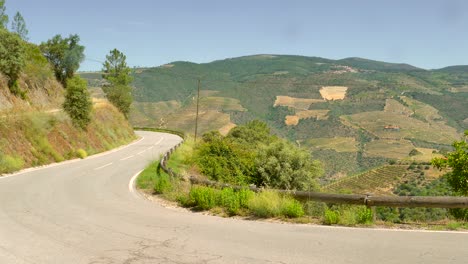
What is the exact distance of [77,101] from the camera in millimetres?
36375

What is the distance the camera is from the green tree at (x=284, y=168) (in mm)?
29750

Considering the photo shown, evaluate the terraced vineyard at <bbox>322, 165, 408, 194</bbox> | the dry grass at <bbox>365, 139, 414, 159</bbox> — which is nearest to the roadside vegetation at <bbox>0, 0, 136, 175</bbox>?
the terraced vineyard at <bbox>322, 165, 408, 194</bbox>

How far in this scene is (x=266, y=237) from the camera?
9.25 metres

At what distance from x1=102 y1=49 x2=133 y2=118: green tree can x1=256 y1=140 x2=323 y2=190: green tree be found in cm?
4244

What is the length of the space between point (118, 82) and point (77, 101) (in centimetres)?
3948

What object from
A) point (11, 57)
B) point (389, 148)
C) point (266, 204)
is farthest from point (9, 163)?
point (389, 148)

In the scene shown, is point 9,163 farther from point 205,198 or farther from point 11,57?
point 11,57

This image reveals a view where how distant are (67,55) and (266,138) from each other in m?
28.1

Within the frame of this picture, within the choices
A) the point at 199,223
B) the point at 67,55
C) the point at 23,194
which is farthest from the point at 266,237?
the point at 67,55

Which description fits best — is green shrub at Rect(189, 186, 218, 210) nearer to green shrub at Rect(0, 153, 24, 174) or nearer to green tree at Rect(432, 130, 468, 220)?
green shrub at Rect(0, 153, 24, 174)

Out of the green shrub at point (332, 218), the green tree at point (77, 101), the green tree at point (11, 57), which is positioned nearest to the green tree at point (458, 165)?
the green shrub at point (332, 218)

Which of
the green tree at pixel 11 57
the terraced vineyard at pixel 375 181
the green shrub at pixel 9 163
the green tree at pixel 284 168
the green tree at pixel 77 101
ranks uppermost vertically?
the green tree at pixel 11 57

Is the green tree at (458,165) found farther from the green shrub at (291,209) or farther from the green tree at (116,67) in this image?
the green tree at (116,67)

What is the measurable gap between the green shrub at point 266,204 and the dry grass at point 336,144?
546 ft
